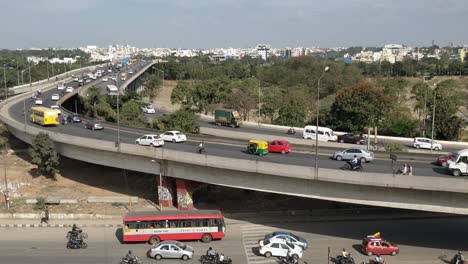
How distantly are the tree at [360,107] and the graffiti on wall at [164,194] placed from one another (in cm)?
3006

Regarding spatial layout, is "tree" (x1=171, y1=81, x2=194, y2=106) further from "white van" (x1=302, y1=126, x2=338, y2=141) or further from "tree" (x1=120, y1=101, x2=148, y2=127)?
"white van" (x1=302, y1=126, x2=338, y2=141)

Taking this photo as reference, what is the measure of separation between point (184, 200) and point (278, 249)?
10218 mm

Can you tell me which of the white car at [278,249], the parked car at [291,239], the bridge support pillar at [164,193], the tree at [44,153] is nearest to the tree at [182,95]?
the tree at [44,153]

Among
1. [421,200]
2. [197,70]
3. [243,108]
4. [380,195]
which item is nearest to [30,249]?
[380,195]

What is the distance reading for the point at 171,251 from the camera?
26766 mm

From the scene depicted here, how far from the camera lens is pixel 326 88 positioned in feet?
341

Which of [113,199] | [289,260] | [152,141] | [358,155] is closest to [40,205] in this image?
[113,199]

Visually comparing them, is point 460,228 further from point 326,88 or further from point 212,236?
point 326,88

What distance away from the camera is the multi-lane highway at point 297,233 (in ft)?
89.0

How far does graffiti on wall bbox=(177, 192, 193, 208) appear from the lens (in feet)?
114

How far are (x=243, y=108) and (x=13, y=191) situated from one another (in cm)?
4211

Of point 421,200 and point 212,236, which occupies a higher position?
point 421,200

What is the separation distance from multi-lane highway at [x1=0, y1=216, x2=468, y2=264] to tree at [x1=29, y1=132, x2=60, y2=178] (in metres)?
11.0

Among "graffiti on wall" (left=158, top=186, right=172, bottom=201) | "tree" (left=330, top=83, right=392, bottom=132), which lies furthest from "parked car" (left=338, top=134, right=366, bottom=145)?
"graffiti on wall" (left=158, top=186, right=172, bottom=201)
